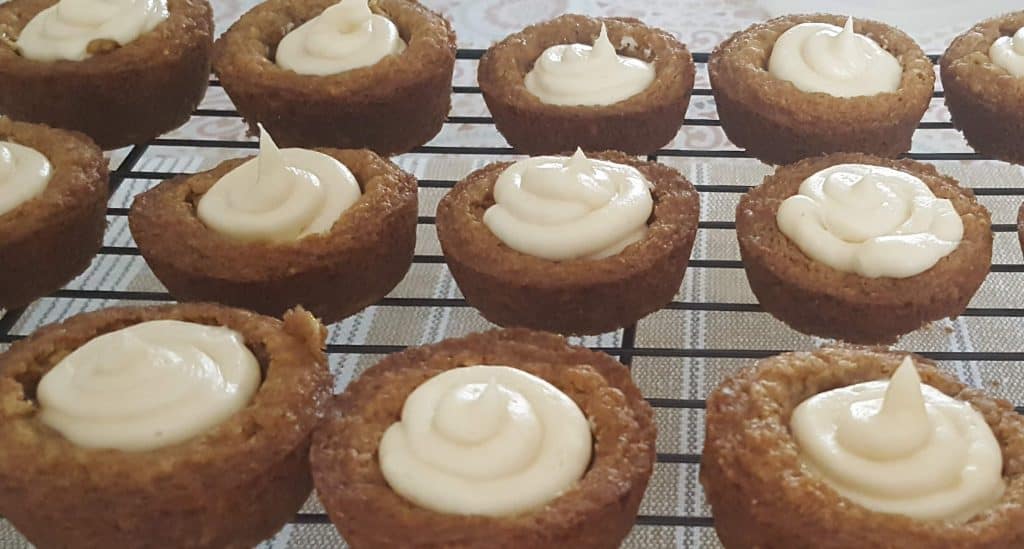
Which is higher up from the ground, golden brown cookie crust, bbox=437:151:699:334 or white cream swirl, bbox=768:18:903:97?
white cream swirl, bbox=768:18:903:97

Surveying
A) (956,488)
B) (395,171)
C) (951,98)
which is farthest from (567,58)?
(956,488)

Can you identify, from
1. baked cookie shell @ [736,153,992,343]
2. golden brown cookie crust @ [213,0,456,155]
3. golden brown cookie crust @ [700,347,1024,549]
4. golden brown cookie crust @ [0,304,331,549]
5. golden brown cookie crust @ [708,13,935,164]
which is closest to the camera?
golden brown cookie crust @ [700,347,1024,549]

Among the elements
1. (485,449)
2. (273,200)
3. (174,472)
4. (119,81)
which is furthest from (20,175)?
(485,449)

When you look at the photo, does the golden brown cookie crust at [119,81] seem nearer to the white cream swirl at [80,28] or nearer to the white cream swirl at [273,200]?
the white cream swirl at [80,28]

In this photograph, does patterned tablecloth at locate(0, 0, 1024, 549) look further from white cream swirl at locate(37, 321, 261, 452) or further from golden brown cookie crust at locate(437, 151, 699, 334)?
white cream swirl at locate(37, 321, 261, 452)

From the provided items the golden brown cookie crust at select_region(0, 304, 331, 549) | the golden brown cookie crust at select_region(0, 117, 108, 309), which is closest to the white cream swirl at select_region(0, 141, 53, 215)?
the golden brown cookie crust at select_region(0, 117, 108, 309)

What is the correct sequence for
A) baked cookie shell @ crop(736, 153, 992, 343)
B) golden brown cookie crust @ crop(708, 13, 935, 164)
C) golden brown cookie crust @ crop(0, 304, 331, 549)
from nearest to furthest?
1. golden brown cookie crust @ crop(0, 304, 331, 549)
2. baked cookie shell @ crop(736, 153, 992, 343)
3. golden brown cookie crust @ crop(708, 13, 935, 164)

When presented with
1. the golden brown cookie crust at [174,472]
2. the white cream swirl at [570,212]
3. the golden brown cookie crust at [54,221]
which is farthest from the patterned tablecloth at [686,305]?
the golden brown cookie crust at [174,472]

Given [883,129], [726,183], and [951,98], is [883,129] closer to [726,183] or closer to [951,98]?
[951,98]
